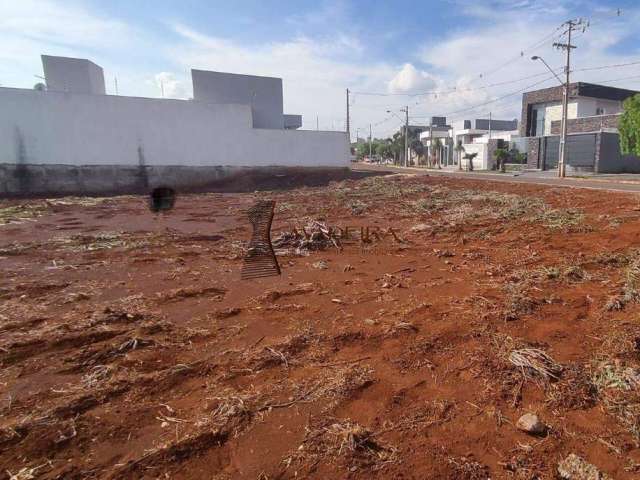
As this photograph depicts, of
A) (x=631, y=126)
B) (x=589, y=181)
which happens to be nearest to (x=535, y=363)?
(x=589, y=181)

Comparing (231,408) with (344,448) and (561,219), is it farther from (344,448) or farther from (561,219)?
(561,219)

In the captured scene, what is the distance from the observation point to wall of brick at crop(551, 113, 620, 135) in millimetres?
32147

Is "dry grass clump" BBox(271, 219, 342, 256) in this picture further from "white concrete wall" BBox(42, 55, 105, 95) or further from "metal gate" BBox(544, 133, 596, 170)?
"metal gate" BBox(544, 133, 596, 170)

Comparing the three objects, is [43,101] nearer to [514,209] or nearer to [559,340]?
[514,209]

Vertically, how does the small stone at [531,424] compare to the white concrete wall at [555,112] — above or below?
below

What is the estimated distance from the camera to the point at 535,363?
3049 millimetres

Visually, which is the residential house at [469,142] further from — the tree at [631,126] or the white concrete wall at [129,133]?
the white concrete wall at [129,133]

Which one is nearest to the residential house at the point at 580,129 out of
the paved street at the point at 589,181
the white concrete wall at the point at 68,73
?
the paved street at the point at 589,181

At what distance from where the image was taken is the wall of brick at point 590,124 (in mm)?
32147

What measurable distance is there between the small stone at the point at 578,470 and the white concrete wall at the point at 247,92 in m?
30.3

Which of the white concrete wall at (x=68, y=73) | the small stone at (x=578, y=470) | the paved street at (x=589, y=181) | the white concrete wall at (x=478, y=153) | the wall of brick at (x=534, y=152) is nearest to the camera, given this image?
the small stone at (x=578, y=470)

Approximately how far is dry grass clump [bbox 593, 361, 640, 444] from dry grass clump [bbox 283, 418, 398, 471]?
5.06 feet

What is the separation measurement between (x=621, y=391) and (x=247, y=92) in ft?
99.4

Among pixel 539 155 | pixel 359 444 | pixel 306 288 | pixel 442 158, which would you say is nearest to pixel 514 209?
pixel 306 288
